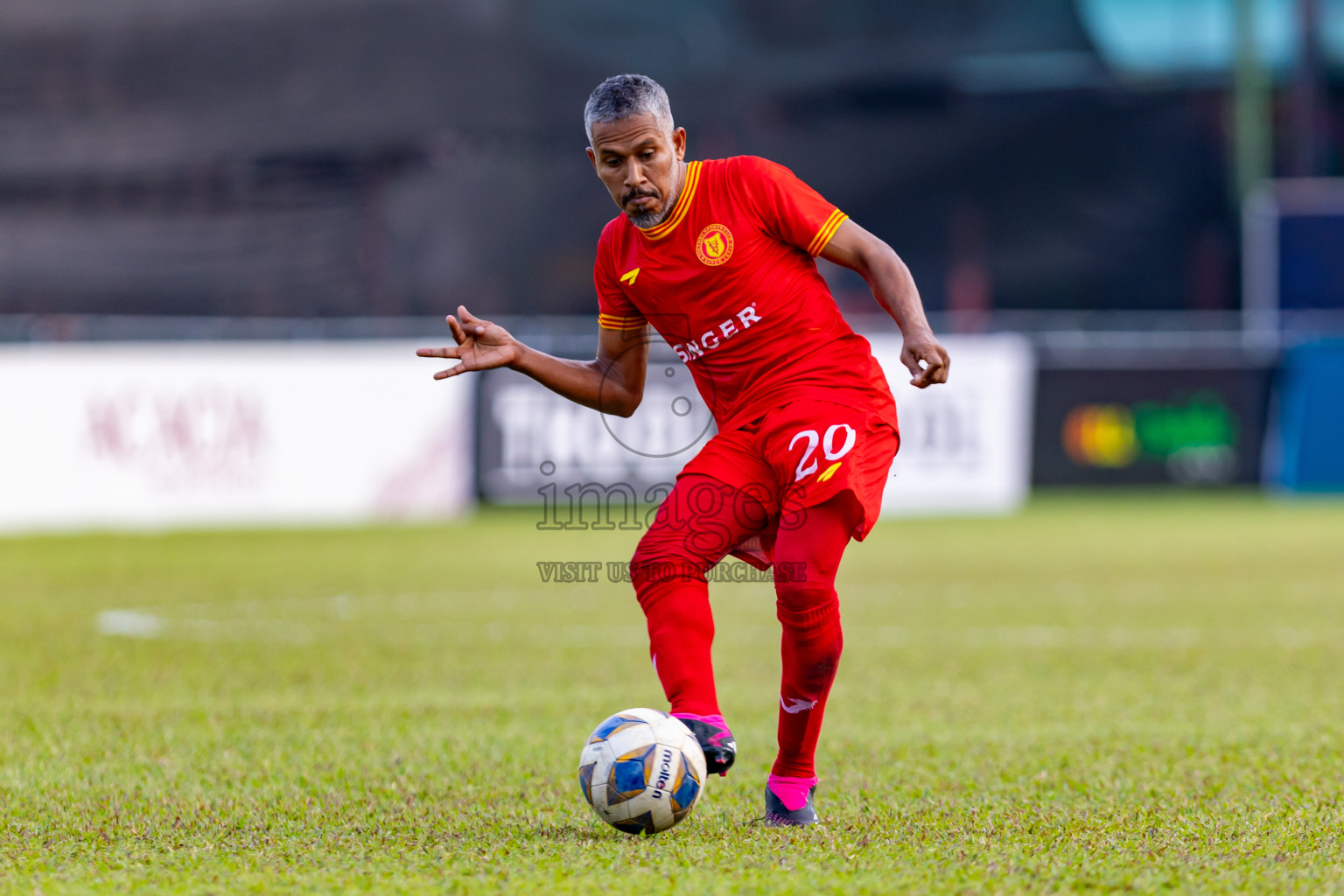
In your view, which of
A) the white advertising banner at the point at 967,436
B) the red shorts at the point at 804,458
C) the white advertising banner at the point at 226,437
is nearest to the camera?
the red shorts at the point at 804,458

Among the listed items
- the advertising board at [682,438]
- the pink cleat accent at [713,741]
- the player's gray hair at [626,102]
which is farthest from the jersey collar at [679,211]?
the advertising board at [682,438]

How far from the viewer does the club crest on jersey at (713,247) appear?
3.90 metres

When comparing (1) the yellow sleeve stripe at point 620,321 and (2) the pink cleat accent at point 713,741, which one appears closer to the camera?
(2) the pink cleat accent at point 713,741

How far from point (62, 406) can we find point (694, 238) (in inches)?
404

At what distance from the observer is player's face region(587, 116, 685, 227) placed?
3777 millimetres

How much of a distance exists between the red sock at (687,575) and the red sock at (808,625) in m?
0.15

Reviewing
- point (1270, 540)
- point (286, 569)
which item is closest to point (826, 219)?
point (286, 569)

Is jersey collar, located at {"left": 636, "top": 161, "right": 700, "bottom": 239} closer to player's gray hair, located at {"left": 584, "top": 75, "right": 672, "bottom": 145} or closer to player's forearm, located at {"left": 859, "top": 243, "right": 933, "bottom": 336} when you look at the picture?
player's gray hair, located at {"left": 584, "top": 75, "right": 672, "bottom": 145}

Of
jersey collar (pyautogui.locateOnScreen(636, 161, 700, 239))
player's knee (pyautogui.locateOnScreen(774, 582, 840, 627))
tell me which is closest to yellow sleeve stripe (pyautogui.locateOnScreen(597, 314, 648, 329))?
jersey collar (pyautogui.locateOnScreen(636, 161, 700, 239))

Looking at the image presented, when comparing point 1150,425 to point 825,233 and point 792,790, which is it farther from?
point 792,790

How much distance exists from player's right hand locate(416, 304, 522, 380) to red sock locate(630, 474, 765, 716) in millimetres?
534

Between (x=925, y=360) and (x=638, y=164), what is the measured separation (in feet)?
2.70

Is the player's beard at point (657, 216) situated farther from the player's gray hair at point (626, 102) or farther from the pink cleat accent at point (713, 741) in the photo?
the pink cleat accent at point (713, 741)

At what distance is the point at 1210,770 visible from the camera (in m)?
4.36
